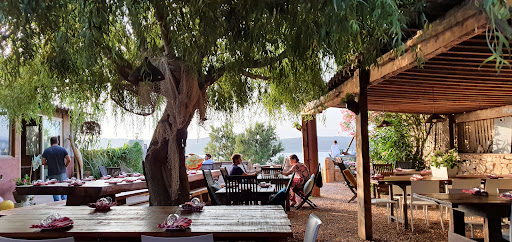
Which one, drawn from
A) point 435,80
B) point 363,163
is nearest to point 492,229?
point 363,163

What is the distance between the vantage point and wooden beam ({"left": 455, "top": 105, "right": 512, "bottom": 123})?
884 cm

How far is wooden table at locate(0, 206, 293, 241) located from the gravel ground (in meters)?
2.72

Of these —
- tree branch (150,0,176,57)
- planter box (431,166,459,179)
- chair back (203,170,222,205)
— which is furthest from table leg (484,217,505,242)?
chair back (203,170,222,205)

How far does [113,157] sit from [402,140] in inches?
355

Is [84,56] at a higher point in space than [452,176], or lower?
higher

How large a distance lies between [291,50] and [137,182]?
173 inches

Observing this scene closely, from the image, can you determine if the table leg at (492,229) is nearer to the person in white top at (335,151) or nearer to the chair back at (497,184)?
the chair back at (497,184)

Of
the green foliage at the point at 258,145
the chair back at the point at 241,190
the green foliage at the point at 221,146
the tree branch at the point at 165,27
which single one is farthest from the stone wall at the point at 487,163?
the green foliage at the point at 221,146

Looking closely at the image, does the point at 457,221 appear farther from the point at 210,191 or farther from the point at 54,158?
the point at 54,158

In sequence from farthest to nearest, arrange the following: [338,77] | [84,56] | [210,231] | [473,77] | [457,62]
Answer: [338,77] → [473,77] → [457,62] → [84,56] → [210,231]

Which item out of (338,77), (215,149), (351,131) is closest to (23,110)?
(338,77)

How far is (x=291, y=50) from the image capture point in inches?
132

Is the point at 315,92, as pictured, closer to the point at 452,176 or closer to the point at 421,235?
the point at 421,235

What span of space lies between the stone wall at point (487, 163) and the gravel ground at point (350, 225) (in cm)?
186
